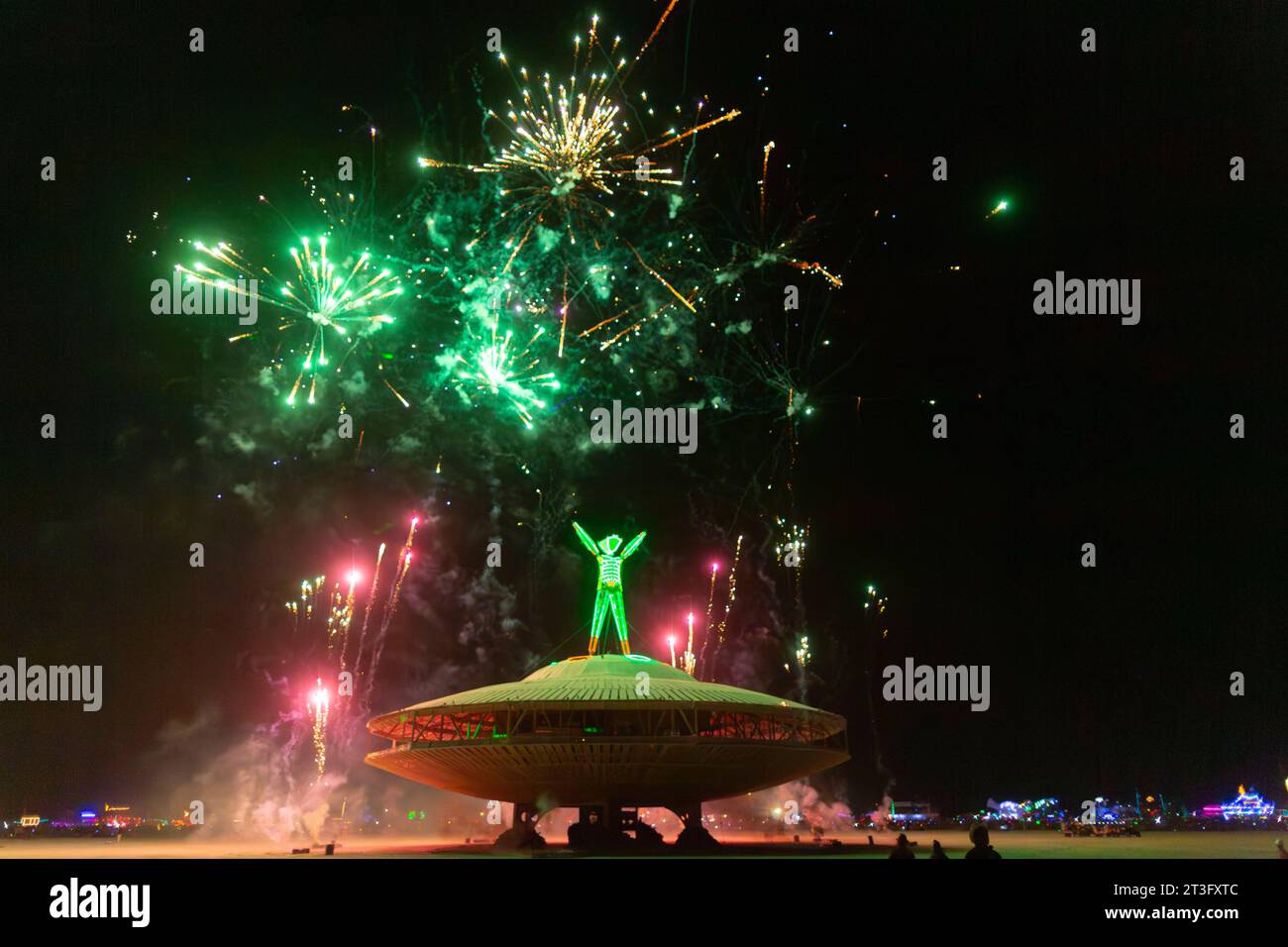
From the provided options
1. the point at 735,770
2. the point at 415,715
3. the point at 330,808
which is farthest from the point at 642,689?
the point at 330,808

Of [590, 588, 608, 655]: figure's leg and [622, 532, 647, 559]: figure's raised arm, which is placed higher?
[622, 532, 647, 559]: figure's raised arm

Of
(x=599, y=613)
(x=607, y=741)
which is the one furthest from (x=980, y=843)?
(x=599, y=613)

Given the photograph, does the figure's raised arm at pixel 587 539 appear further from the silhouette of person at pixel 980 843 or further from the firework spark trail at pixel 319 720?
the silhouette of person at pixel 980 843

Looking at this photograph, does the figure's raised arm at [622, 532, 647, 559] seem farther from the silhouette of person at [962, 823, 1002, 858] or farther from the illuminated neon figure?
the silhouette of person at [962, 823, 1002, 858]

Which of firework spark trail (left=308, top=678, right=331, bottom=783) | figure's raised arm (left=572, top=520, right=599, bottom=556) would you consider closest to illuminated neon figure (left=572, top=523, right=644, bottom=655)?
figure's raised arm (left=572, top=520, right=599, bottom=556)

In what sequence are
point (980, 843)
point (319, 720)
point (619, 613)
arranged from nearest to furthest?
point (980, 843) < point (619, 613) < point (319, 720)

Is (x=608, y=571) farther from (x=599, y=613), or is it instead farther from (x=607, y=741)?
(x=607, y=741)

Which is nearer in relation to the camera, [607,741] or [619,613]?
[607,741]
